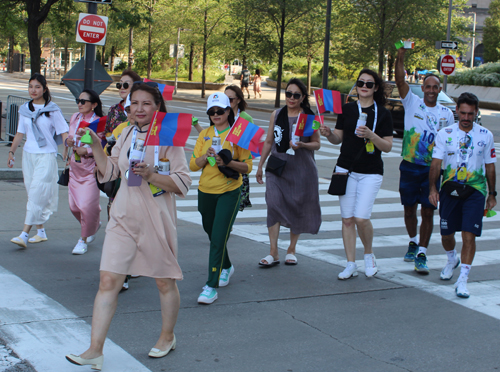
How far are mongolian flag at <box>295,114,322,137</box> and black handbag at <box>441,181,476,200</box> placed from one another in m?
1.37

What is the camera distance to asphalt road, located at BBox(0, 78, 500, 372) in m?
4.24

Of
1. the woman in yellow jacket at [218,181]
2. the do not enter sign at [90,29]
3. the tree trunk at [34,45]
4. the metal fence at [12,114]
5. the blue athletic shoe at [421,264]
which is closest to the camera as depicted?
the woman in yellow jacket at [218,181]

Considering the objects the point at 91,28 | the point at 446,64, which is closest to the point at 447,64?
the point at 446,64

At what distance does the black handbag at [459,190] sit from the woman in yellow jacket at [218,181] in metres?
1.86

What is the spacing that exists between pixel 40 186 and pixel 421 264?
417 centimetres

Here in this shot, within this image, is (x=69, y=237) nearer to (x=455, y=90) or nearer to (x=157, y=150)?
(x=157, y=150)

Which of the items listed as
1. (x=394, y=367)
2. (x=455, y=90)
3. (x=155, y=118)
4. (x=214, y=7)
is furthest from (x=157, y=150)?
(x=455, y=90)

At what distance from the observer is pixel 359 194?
619 cm

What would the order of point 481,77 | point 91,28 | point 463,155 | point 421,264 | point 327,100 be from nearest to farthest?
point 463,155
point 327,100
point 421,264
point 91,28
point 481,77

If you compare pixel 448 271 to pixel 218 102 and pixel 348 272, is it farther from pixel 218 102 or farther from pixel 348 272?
pixel 218 102

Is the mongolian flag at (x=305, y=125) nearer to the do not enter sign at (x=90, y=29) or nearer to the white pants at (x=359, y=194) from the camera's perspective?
the white pants at (x=359, y=194)

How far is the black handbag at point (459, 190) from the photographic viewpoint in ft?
19.2

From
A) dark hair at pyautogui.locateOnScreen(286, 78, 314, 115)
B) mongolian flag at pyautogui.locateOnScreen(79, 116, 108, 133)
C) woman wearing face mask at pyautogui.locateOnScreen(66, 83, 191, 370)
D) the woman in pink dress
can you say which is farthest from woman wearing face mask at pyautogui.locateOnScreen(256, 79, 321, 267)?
woman wearing face mask at pyautogui.locateOnScreen(66, 83, 191, 370)

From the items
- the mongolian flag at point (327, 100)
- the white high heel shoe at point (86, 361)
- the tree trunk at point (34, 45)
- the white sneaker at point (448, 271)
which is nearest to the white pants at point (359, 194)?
the mongolian flag at point (327, 100)
